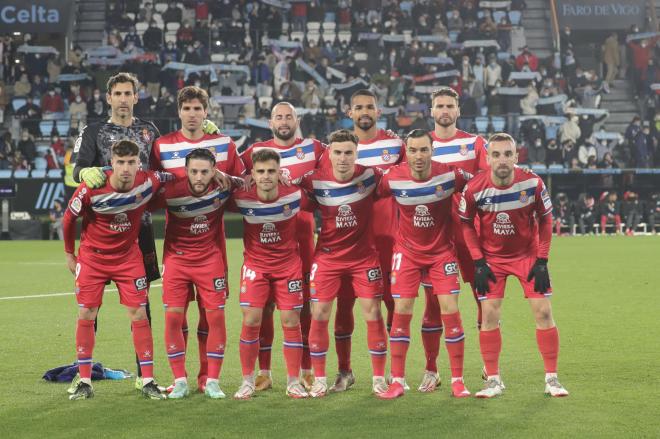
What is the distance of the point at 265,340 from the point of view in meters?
8.25

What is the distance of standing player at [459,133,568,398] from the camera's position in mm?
7637

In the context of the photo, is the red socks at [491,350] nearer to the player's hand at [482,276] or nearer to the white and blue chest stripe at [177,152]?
the player's hand at [482,276]

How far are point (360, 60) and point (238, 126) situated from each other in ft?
17.7

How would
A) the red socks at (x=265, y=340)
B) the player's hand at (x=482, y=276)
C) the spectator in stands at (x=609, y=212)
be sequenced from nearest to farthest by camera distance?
the player's hand at (x=482, y=276) < the red socks at (x=265, y=340) < the spectator in stands at (x=609, y=212)

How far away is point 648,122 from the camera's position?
1314 inches

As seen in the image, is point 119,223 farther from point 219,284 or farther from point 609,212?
point 609,212

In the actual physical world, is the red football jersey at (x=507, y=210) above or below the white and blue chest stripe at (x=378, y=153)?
below

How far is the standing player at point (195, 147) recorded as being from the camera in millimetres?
8031

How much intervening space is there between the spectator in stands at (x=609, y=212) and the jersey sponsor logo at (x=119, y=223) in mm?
25253

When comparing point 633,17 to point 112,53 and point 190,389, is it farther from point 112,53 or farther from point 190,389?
point 190,389

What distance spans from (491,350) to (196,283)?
2.20 metres

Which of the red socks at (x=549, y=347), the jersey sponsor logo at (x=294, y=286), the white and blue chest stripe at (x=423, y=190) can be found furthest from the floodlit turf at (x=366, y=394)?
the white and blue chest stripe at (x=423, y=190)

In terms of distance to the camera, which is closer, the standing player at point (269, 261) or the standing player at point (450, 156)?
the standing player at point (269, 261)

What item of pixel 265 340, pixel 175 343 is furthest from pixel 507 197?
pixel 175 343
